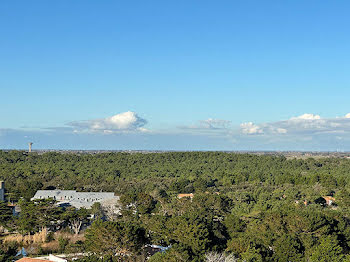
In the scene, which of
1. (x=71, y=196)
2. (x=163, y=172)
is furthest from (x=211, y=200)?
(x=163, y=172)

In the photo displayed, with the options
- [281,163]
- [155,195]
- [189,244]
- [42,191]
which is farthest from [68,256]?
[281,163]

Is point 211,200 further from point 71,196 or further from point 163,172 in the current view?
point 163,172

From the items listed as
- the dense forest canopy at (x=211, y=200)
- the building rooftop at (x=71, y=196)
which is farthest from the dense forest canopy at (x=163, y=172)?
the building rooftop at (x=71, y=196)

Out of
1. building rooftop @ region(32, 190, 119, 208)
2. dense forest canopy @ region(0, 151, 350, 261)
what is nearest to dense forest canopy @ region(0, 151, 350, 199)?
dense forest canopy @ region(0, 151, 350, 261)

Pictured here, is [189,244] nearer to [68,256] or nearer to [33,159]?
[68,256]

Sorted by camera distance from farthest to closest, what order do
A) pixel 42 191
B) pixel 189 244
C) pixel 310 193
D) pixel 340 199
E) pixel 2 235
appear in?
pixel 42 191, pixel 310 193, pixel 340 199, pixel 2 235, pixel 189 244

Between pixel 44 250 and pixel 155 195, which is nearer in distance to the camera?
pixel 44 250

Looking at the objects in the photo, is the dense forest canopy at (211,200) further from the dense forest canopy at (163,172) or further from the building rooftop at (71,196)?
the building rooftop at (71,196)

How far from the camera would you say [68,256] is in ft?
77.5

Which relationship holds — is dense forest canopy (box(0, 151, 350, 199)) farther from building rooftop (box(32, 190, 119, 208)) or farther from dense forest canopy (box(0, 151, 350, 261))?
building rooftop (box(32, 190, 119, 208))

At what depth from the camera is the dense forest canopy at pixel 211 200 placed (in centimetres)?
2183

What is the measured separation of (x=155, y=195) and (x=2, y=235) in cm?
1959

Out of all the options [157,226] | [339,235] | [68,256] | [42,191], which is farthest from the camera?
[42,191]

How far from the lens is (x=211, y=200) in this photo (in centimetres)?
3894
